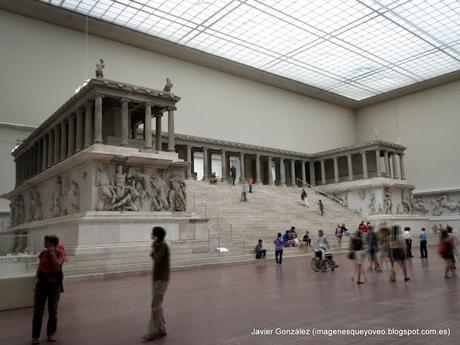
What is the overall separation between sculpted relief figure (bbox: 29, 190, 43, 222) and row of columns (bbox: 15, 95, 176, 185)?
1637mm

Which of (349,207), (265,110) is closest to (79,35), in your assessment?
(265,110)

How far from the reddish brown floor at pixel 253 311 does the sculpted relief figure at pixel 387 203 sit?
24.9 meters

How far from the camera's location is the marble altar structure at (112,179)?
55.2ft

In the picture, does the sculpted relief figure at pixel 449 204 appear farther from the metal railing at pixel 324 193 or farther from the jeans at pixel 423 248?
the jeans at pixel 423 248

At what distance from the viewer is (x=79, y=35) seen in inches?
1312

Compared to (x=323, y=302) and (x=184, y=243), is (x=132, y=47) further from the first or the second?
(x=323, y=302)

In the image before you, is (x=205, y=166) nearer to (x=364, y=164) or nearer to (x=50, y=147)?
(x=50, y=147)

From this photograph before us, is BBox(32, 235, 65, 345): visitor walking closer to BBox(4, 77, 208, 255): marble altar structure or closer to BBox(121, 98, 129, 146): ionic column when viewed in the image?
BBox(4, 77, 208, 255): marble altar structure

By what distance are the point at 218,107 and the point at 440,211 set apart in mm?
24702

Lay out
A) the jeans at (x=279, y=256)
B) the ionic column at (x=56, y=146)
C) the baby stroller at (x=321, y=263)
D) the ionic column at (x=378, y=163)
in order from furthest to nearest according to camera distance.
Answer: the ionic column at (x=378, y=163), the ionic column at (x=56, y=146), the jeans at (x=279, y=256), the baby stroller at (x=321, y=263)

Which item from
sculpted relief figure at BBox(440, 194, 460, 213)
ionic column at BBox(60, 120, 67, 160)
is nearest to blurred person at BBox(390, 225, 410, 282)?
ionic column at BBox(60, 120, 67, 160)

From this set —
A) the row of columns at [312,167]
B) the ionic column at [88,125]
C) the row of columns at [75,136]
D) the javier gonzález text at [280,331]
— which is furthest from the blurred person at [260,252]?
the row of columns at [312,167]

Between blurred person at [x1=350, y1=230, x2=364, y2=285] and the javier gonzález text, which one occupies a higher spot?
blurred person at [x1=350, y1=230, x2=364, y2=285]

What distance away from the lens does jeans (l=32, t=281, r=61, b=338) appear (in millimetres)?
5645
